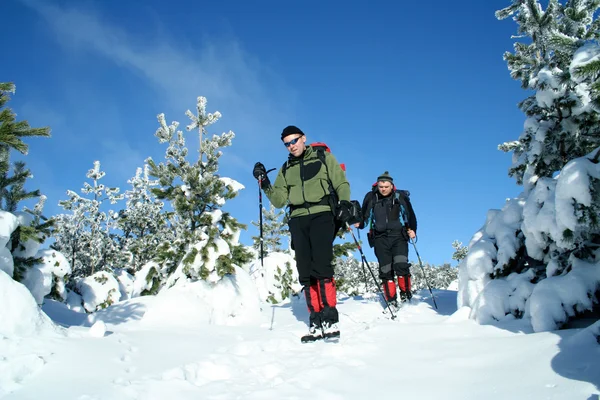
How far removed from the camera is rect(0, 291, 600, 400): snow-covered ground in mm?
2584

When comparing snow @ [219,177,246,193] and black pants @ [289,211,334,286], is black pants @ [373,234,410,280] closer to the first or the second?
black pants @ [289,211,334,286]

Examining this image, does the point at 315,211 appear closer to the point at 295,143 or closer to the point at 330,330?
the point at 295,143

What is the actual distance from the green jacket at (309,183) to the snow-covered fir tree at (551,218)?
2.29m

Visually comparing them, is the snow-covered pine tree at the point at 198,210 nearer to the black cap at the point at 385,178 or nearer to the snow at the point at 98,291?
the black cap at the point at 385,178

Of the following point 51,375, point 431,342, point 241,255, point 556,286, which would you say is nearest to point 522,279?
point 556,286

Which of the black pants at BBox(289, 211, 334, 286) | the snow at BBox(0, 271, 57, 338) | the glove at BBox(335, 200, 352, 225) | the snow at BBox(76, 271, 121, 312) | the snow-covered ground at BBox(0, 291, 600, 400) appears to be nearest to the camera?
the snow-covered ground at BBox(0, 291, 600, 400)

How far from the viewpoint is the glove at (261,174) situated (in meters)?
5.67

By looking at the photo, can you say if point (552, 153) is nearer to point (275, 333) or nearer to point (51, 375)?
point (275, 333)

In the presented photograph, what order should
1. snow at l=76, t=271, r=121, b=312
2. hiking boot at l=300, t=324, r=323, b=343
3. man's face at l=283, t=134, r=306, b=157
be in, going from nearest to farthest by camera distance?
hiking boot at l=300, t=324, r=323, b=343 < man's face at l=283, t=134, r=306, b=157 < snow at l=76, t=271, r=121, b=312

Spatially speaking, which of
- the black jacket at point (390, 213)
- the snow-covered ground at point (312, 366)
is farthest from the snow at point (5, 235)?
the black jacket at point (390, 213)

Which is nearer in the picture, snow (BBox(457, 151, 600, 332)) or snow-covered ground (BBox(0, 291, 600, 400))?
snow-covered ground (BBox(0, 291, 600, 400))

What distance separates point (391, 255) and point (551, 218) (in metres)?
3.65

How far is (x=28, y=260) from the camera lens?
244 inches

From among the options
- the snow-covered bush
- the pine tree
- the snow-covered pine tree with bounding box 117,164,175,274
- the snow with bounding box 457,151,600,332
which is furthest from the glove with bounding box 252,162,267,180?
the snow-covered pine tree with bounding box 117,164,175,274
